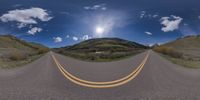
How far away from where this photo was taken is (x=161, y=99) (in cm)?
788

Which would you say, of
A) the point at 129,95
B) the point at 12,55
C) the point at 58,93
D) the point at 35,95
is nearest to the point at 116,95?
the point at 129,95

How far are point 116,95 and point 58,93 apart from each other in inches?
71.3

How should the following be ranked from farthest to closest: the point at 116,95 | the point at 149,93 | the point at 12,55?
the point at 12,55 < the point at 149,93 < the point at 116,95

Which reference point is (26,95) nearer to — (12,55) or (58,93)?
(58,93)

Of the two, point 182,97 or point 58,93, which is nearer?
point 182,97

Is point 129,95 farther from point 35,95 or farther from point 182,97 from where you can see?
point 35,95

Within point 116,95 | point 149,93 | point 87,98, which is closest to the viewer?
point 87,98

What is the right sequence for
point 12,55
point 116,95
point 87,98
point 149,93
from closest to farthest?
1. point 87,98
2. point 116,95
3. point 149,93
4. point 12,55

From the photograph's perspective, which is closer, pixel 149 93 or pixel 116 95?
pixel 116 95

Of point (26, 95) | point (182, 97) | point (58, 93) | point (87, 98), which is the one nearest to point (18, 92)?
point (26, 95)

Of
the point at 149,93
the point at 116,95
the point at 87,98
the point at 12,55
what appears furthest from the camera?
the point at 12,55

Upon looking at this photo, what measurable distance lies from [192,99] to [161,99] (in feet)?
2.86

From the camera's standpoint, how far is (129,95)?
8445 millimetres

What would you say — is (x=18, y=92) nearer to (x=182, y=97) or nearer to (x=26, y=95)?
(x=26, y=95)
